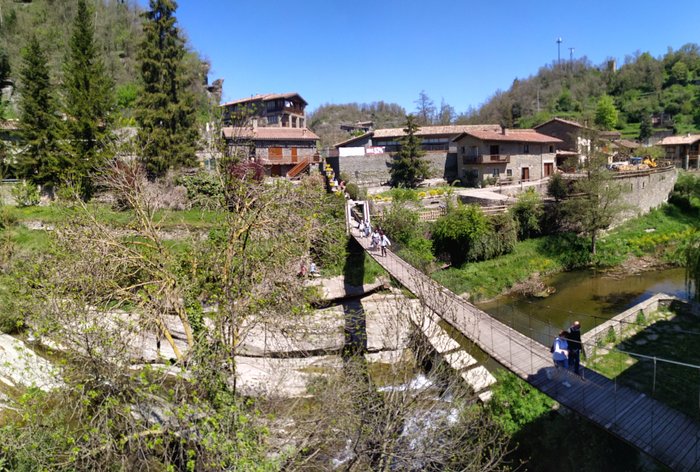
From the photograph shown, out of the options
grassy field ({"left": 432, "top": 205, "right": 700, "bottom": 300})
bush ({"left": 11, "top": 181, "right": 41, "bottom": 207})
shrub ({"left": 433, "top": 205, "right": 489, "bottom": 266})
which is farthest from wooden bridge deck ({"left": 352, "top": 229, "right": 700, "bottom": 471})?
bush ({"left": 11, "top": 181, "right": 41, "bottom": 207})

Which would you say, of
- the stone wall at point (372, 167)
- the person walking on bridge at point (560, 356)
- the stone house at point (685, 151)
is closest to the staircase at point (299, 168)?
the stone wall at point (372, 167)

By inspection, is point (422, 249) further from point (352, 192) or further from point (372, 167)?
point (372, 167)

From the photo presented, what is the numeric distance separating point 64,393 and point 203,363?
208 cm

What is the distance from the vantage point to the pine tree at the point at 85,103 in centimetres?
2450

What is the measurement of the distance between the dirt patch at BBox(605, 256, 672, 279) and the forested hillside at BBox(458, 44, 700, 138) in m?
42.7

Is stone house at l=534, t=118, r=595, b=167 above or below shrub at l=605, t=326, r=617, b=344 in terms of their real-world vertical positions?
above

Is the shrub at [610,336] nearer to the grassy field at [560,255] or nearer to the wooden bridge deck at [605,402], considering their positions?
the wooden bridge deck at [605,402]

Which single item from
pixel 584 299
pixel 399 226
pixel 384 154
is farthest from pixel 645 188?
pixel 399 226

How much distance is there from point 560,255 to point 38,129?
28.5 meters

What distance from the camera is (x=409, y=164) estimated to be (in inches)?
1270

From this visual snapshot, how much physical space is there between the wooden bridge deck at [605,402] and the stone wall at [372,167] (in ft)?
74.9

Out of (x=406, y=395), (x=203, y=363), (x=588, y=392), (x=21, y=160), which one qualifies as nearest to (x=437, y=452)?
(x=406, y=395)

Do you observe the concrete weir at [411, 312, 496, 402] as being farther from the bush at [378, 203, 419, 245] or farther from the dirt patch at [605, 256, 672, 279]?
the dirt patch at [605, 256, 672, 279]

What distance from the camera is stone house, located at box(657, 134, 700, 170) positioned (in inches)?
1711
